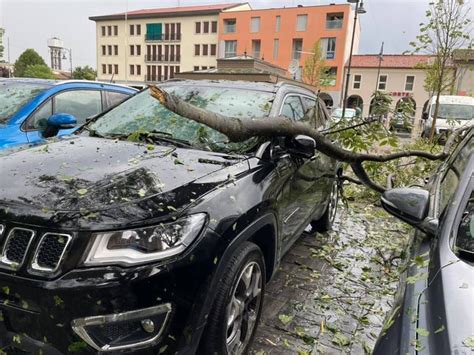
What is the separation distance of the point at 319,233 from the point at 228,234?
10.9ft

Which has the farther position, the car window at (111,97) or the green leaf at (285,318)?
the car window at (111,97)

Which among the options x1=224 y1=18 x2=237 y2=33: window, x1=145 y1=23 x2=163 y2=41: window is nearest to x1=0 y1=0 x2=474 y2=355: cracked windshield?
x1=224 y1=18 x2=237 y2=33: window

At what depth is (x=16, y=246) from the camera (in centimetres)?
175

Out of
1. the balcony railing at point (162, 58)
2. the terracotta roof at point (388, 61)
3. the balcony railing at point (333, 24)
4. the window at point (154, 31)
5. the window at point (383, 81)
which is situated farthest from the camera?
the window at point (154, 31)

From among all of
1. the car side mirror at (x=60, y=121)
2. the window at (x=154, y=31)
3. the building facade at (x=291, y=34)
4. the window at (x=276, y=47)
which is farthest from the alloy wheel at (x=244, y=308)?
the window at (x=154, y=31)

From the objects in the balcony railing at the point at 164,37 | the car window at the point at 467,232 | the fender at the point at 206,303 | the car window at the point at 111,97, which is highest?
the balcony railing at the point at 164,37

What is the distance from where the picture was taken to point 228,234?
6.78ft

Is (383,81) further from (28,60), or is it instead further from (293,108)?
(28,60)

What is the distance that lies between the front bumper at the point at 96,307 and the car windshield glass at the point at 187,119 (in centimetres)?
132

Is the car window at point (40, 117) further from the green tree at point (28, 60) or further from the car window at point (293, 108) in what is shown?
the green tree at point (28, 60)

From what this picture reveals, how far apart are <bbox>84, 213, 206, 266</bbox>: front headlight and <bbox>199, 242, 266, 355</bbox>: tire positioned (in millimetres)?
364

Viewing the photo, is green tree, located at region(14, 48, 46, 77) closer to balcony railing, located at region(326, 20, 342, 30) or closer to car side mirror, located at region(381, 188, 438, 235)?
balcony railing, located at region(326, 20, 342, 30)

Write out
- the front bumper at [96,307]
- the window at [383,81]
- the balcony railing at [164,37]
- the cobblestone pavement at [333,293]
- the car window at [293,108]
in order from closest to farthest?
the front bumper at [96,307]
the cobblestone pavement at [333,293]
the car window at [293,108]
the window at [383,81]
the balcony railing at [164,37]

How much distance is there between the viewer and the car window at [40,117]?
176 inches
